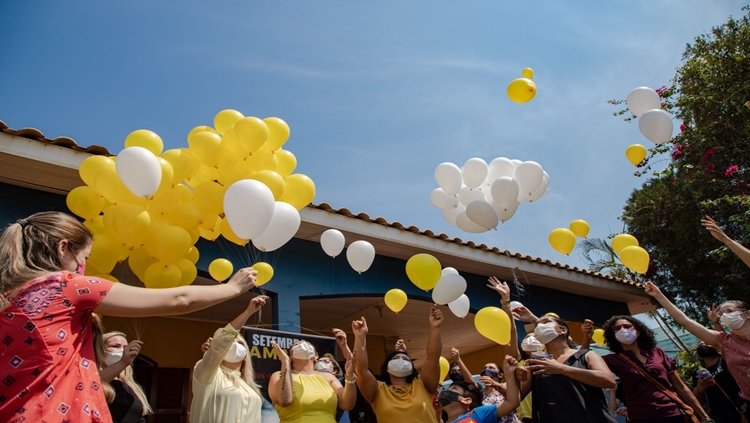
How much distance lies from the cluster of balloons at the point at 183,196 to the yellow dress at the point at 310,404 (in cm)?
108

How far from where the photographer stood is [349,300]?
7371mm

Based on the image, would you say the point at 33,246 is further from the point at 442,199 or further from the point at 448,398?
the point at 442,199

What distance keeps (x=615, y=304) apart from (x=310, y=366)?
765 centimetres

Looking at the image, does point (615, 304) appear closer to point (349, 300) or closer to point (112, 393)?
point (349, 300)

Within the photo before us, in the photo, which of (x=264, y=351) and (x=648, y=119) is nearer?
(x=264, y=351)

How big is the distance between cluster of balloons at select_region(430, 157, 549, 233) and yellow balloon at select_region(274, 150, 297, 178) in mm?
2017

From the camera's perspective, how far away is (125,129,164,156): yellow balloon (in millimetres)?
3762

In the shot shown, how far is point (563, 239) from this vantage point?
5789 millimetres

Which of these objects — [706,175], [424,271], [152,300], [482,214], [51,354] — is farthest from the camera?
[706,175]

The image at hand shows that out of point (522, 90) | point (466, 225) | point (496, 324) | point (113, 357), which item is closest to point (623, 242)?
Answer: point (466, 225)

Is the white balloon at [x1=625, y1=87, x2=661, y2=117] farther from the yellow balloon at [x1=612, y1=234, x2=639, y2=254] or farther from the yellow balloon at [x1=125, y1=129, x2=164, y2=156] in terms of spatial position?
the yellow balloon at [x1=125, y1=129, x2=164, y2=156]

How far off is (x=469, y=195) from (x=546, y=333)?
95.3 inches

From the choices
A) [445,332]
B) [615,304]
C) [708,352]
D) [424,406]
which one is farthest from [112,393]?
[615,304]

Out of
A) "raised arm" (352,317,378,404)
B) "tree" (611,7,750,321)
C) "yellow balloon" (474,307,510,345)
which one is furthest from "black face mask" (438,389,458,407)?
"tree" (611,7,750,321)
